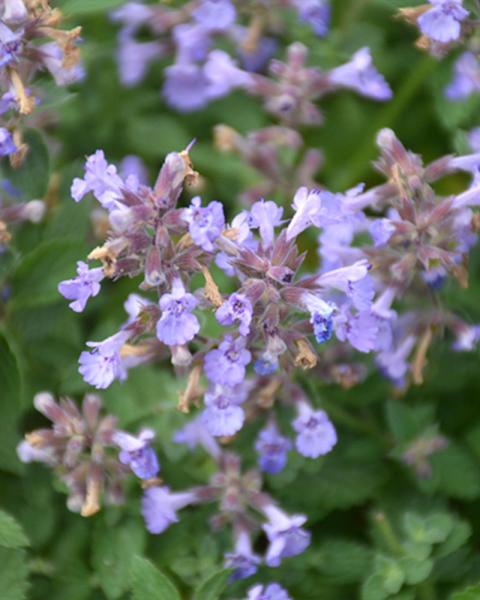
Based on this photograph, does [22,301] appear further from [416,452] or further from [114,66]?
[114,66]

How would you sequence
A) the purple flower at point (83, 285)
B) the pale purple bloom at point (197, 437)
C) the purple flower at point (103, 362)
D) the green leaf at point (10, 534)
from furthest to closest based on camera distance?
the pale purple bloom at point (197, 437), the green leaf at point (10, 534), the purple flower at point (103, 362), the purple flower at point (83, 285)

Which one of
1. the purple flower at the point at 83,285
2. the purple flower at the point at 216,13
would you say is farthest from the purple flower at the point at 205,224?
the purple flower at the point at 216,13

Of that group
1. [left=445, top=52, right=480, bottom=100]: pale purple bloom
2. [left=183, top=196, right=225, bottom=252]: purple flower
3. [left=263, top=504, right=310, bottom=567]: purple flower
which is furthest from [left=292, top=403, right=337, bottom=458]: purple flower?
[left=445, top=52, right=480, bottom=100]: pale purple bloom

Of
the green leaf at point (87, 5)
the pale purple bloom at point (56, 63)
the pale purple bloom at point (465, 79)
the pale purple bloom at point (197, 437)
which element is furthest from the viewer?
the pale purple bloom at point (465, 79)

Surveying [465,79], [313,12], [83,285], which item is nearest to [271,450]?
[83,285]

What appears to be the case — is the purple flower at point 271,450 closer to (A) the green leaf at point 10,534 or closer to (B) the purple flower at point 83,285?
(A) the green leaf at point 10,534

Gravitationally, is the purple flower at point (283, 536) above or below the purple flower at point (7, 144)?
below

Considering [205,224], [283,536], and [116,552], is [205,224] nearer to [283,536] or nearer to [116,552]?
[283,536]

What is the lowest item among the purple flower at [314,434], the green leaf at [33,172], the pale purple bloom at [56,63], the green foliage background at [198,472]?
the green foliage background at [198,472]
